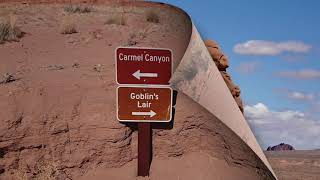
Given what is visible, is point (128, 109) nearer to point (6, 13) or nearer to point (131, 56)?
point (131, 56)

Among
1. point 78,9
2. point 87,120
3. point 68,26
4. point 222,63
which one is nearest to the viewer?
point 87,120

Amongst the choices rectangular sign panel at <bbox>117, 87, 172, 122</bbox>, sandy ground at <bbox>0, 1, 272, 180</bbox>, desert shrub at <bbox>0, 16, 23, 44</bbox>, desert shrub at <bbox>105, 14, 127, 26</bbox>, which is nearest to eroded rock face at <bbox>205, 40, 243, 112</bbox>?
sandy ground at <bbox>0, 1, 272, 180</bbox>

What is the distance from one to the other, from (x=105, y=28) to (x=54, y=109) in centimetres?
203

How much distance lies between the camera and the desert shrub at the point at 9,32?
984 cm

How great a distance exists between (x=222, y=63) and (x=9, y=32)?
487 centimetres

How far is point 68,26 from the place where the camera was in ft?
32.2

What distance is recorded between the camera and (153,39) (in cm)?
991

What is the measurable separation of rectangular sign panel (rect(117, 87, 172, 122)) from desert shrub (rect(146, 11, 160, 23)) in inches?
69.4

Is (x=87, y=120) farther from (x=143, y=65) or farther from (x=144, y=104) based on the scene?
(x=143, y=65)

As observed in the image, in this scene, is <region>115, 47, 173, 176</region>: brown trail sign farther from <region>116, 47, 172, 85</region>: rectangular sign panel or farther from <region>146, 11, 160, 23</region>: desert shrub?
<region>146, 11, 160, 23</region>: desert shrub

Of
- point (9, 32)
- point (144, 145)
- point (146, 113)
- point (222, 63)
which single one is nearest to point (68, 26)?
point (9, 32)

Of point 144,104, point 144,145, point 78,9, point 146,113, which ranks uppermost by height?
point 78,9

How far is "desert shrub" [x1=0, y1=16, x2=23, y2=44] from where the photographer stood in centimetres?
984

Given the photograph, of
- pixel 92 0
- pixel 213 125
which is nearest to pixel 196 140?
pixel 213 125
